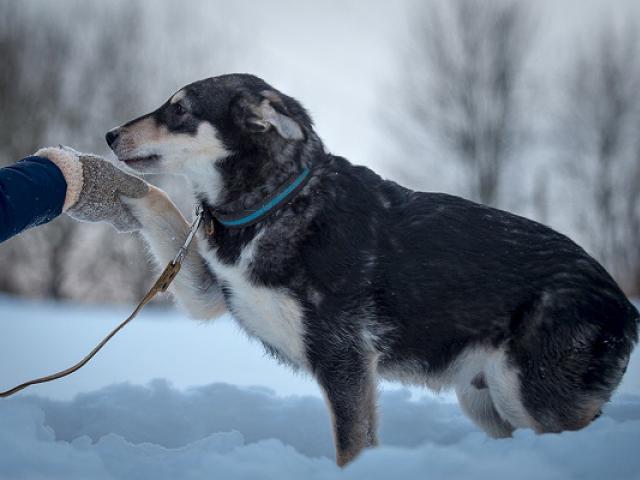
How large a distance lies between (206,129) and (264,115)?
0.31 m

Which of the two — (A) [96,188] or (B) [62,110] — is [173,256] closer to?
(A) [96,188]

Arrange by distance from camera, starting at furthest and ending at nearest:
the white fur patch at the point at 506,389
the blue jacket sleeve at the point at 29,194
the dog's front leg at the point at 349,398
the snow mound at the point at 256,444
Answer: the white fur patch at the point at 506,389
the dog's front leg at the point at 349,398
the blue jacket sleeve at the point at 29,194
the snow mound at the point at 256,444

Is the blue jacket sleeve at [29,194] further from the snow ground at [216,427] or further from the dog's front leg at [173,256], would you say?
the snow ground at [216,427]

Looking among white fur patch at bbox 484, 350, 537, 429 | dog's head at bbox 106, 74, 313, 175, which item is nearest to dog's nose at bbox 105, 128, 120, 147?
dog's head at bbox 106, 74, 313, 175

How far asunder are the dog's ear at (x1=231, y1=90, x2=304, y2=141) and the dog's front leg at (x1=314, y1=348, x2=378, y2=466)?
42.6 inches

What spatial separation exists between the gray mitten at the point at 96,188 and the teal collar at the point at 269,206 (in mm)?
639

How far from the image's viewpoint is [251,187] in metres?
3.23

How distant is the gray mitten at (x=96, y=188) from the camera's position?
317 cm

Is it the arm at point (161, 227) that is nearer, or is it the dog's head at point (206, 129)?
the dog's head at point (206, 129)

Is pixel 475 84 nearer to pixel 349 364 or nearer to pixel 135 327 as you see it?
pixel 135 327

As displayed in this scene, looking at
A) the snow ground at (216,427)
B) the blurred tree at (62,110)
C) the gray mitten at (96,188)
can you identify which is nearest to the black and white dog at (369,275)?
the gray mitten at (96,188)

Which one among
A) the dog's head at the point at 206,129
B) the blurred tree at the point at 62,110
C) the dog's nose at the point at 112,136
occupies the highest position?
the dog's head at the point at 206,129

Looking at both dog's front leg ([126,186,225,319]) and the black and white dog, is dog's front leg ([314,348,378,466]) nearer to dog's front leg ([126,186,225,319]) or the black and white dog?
the black and white dog

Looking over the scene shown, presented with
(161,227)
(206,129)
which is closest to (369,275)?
(206,129)
